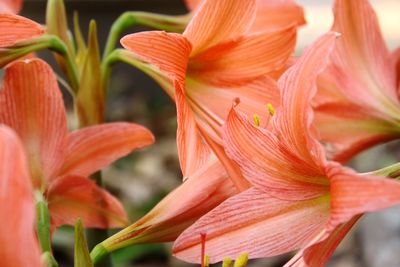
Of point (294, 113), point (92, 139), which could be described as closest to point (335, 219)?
point (294, 113)

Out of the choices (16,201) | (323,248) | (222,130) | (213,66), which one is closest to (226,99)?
(213,66)

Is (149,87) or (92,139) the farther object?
(149,87)

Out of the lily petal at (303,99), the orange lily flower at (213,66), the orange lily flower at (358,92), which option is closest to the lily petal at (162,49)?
the orange lily flower at (213,66)

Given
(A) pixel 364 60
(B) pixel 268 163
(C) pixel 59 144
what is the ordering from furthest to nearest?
1. (A) pixel 364 60
2. (C) pixel 59 144
3. (B) pixel 268 163

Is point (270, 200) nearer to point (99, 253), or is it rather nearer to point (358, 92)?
point (99, 253)

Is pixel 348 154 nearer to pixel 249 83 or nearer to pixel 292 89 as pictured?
pixel 249 83

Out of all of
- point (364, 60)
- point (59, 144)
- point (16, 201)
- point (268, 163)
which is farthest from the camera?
point (364, 60)
